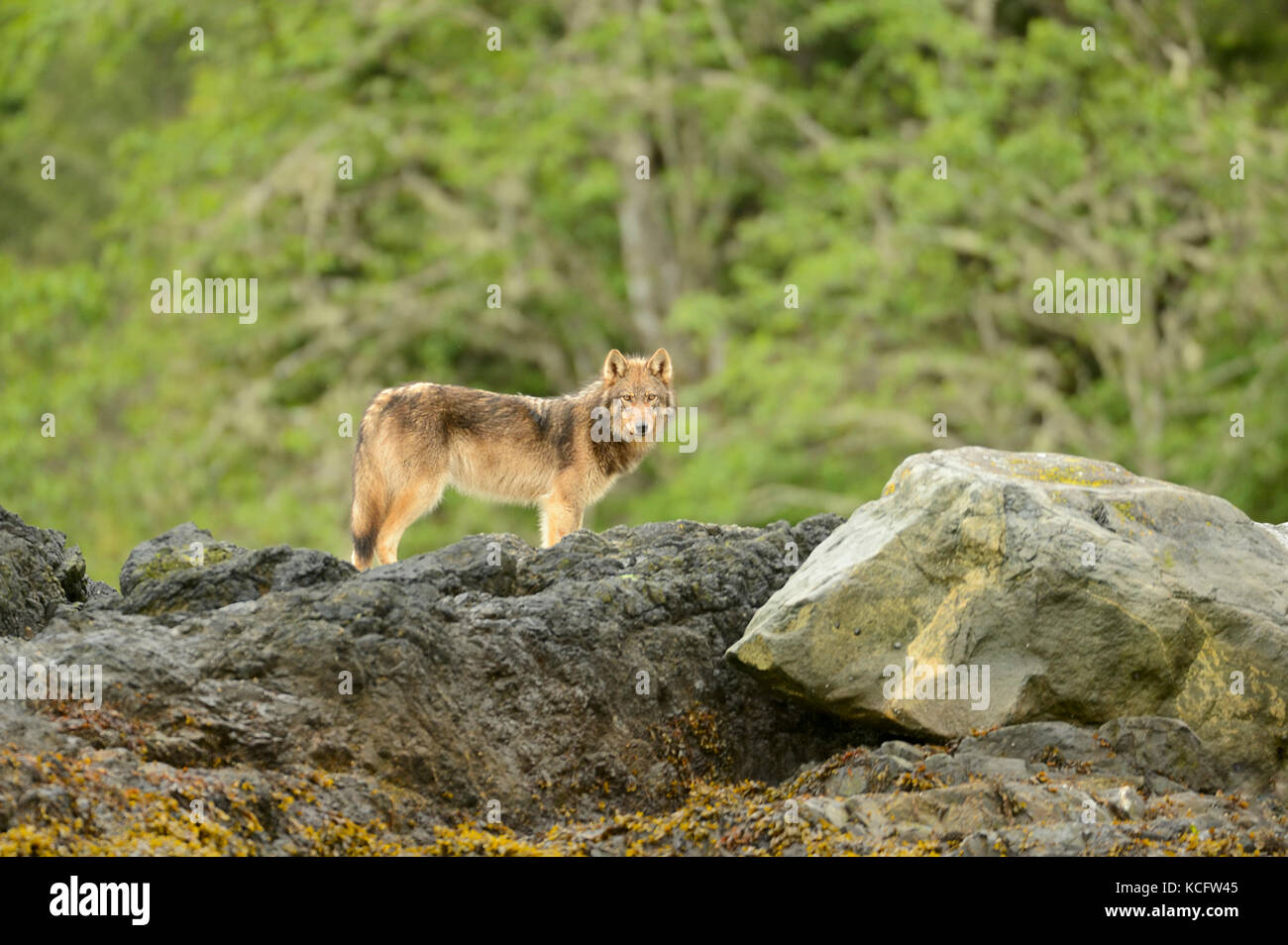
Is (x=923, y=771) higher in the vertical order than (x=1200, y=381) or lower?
lower

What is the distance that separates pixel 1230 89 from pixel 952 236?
4.66 m

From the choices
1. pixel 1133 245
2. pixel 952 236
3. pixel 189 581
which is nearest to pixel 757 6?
pixel 952 236

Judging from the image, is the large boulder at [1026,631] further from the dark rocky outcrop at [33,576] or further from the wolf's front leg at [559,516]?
the dark rocky outcrop at [33,576]

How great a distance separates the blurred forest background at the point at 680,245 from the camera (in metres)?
21.3

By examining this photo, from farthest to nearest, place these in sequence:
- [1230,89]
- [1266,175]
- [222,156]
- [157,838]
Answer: [222,156], [1230,89], [1266,175], [157,838]

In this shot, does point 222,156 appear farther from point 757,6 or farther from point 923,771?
point 923,771

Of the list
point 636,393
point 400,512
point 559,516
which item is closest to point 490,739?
point 400,512

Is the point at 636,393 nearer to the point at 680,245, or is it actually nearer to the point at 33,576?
the point at 33,576

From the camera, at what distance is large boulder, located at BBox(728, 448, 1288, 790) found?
697 cm

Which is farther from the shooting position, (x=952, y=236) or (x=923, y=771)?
(x=952, y=236)

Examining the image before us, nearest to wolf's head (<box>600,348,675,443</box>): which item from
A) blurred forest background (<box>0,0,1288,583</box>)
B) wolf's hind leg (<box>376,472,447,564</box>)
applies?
wolf's hind leg (<box>376,472,447,564</box>)

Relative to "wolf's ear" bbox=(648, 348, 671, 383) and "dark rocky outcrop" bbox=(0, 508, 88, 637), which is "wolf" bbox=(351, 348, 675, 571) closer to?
"wolf's ear" bbox=(648, 348, 671, 383)

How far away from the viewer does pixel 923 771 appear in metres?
6.55

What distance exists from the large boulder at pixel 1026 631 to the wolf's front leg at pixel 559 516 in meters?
2.94
